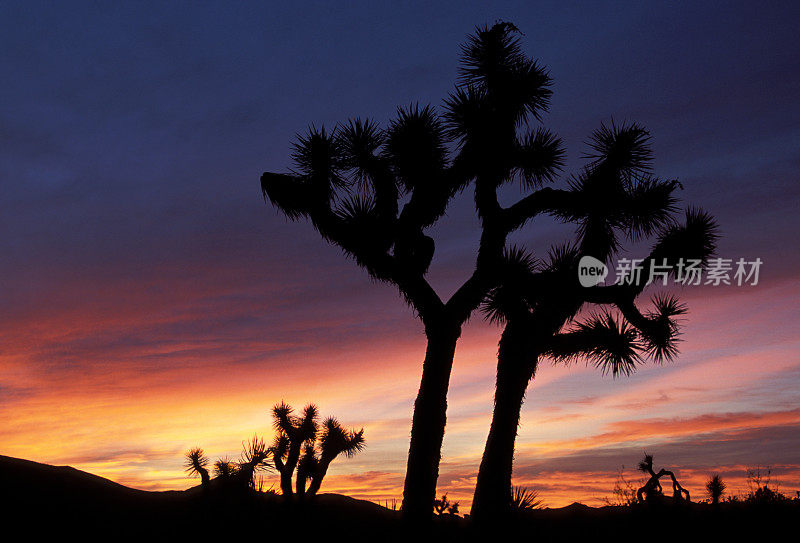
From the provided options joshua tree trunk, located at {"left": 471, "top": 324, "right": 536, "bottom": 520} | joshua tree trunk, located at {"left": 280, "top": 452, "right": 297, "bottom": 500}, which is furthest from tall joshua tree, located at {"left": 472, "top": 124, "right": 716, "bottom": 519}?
joshua tree trunk, located at {"left": 280, "top": 452, "right": 297, "bottom": 500}

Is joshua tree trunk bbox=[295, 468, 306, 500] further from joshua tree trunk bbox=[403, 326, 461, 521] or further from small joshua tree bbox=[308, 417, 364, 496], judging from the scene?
joshua tree trunk bbox=[403, 326, 461, 521]

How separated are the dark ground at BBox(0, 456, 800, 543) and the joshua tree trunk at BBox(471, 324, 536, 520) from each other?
465mm

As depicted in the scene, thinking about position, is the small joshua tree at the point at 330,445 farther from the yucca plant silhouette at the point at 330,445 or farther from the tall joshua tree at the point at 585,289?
the tall joshua tree at the point at 585,289

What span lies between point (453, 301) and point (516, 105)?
386 centimetres

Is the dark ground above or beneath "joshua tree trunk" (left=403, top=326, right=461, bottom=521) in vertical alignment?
beneath

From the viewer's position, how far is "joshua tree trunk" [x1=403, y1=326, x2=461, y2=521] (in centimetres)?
1109

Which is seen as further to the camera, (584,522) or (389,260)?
(584,522)

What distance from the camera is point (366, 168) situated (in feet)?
42.7

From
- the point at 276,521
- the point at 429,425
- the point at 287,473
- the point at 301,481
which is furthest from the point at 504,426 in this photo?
the point at 287,473

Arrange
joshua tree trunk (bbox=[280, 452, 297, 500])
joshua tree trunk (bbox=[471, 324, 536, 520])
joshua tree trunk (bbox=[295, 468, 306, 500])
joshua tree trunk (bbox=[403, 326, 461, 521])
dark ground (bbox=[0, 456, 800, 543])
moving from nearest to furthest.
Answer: dark ground (bbox=[0, 456, 800, 543]) < joshua tree trunk (bbox=[403, 326, 461, 521]) < joshua tree trunk (bbox=[471, 324, 536, 520]) < joshua tree trunk (bbox=[295, 468, 306, 500]) < joshua tree trunk (bbox=[280, 452, 297, 500])

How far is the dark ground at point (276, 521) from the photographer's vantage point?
10.9 metres

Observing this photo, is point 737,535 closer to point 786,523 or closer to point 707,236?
point 786,523

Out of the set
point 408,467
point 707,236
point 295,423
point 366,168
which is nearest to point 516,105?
point 366,168

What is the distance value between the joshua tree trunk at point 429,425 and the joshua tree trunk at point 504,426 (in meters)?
1.62
